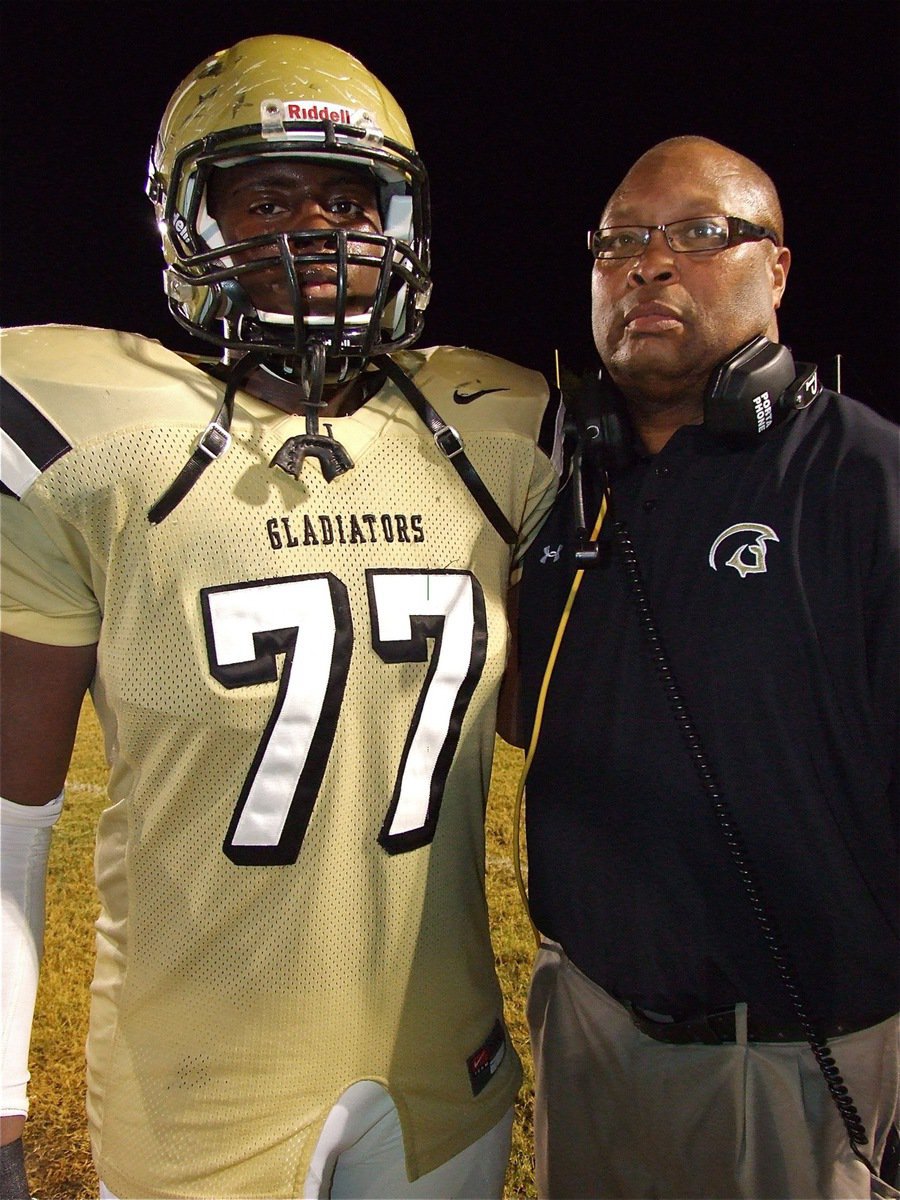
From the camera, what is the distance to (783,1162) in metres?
1.23

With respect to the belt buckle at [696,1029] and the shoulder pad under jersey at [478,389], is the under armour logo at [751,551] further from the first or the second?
the belt buckle at [696,1029]

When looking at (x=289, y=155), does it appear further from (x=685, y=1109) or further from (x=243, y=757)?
(x=685, y=1109)

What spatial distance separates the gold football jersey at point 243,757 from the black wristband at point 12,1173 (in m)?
0.10

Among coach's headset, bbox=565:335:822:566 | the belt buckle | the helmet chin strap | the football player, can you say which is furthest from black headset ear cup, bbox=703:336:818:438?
the belt buckle

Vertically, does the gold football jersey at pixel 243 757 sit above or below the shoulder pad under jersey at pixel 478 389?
below

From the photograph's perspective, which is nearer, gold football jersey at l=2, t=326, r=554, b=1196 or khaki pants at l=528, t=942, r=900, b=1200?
gold football jersey at l=2, t=326, r=554, b=1196

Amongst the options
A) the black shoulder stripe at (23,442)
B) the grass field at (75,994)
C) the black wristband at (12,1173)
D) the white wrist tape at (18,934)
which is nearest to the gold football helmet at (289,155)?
the black shoulder stripe at (23,442)

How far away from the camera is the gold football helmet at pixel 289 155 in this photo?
3.72ft

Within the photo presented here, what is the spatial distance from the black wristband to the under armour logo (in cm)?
115

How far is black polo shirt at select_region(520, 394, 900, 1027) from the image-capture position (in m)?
1.20

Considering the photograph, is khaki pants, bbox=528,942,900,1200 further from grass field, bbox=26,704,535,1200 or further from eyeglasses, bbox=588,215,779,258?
eyeglasses, bbox=588,215,779,258

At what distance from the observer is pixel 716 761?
1231 millimetres

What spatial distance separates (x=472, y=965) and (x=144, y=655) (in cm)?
61

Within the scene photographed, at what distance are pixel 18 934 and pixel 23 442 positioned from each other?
0.58 metres
